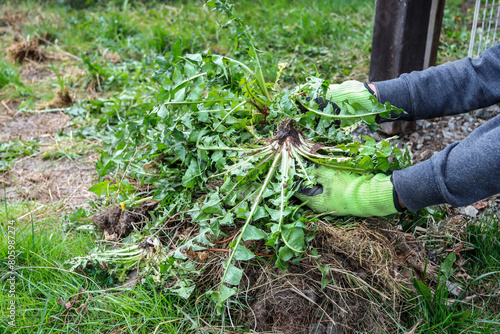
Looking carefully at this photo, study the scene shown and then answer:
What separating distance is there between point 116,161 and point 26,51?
2.72 meters

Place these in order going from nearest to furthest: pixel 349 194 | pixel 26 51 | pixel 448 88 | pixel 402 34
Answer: pixel 349 194 < pixel 448 88 < pixel 402 34 < pixel 26 51

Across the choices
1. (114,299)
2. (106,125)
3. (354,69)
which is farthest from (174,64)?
(354,69)

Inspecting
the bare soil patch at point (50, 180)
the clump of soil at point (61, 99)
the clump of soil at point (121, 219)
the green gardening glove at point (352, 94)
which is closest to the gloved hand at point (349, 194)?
the green gardening glove at point (352, 94)

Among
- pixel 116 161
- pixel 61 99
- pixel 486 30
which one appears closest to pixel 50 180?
pixel 116 161

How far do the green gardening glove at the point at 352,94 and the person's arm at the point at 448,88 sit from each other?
6cm

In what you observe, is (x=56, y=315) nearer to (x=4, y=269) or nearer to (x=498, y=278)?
(x=4, y=269)

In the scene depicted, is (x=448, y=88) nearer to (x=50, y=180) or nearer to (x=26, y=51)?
(x=50, y=180)

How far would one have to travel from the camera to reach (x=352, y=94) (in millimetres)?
1920

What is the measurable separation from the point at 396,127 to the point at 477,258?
104cm

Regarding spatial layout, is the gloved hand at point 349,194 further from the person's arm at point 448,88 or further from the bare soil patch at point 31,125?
the bare soil patch at point 31,125

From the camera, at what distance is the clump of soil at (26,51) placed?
3883mm

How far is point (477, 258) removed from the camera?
5.90 feet

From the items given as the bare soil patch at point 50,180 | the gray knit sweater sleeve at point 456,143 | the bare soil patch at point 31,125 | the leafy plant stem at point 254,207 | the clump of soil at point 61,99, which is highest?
the gray knit sweater sleeve at point 456,143

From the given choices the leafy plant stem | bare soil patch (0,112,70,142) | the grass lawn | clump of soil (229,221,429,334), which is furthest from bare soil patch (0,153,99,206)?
clump of soil (229,221,429,334)
